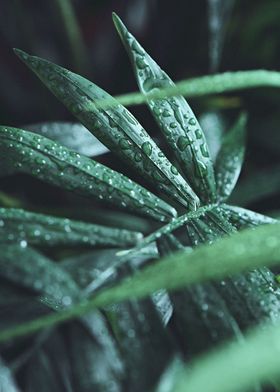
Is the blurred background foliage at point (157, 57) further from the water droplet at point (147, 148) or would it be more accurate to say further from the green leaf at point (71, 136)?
the water droplet at point (147, 148)

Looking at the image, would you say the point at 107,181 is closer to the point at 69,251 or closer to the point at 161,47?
the point at 69,251

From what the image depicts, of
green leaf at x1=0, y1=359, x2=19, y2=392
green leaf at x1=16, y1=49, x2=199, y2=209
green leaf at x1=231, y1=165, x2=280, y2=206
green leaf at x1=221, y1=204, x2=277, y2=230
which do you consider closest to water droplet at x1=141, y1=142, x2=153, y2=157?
green leaf at x1=16, y1=49, x2=199, y2=209

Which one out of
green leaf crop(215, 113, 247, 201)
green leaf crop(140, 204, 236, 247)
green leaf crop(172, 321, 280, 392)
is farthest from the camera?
green leaf crop(215, 113, 247, 201)

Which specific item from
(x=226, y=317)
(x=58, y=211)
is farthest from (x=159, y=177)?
(x=58, y=211)

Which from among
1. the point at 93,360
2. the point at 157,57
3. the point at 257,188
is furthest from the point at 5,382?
the point at 157,57

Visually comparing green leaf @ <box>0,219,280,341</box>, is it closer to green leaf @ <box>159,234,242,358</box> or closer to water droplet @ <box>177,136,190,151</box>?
green leaf @ <box>159,234,242,358</box>

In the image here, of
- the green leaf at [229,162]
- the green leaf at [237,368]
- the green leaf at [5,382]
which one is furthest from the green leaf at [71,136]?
the green leaf at [237,368]
